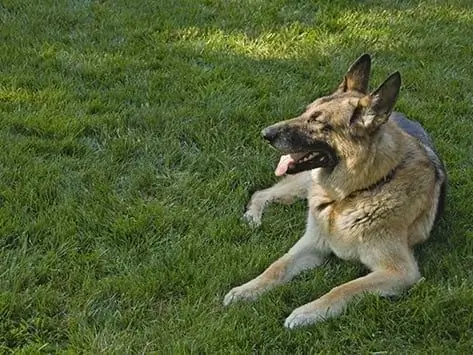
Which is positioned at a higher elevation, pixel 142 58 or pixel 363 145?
pixel 363 145

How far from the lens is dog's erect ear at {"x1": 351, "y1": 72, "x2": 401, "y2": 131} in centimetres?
348

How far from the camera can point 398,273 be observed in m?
3.47

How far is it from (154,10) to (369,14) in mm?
2528

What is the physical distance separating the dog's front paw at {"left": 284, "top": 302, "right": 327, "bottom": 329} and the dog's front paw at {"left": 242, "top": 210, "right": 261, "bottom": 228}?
0.91m

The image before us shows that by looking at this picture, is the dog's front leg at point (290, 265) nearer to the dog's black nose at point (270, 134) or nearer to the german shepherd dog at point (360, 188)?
the german shepherd dog at point (360, 188)

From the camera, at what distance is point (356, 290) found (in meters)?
3.36

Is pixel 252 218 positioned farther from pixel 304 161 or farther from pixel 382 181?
pixel 382 181

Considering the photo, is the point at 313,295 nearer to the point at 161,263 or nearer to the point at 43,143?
the point at 161,263

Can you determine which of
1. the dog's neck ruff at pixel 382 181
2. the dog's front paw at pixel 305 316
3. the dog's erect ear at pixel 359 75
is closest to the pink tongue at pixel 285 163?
the dog's neck ruff at pixel 382 181

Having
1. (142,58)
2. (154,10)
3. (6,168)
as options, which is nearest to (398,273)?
(6,168)

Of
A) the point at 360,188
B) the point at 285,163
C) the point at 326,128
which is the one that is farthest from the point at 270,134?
the point at 360,188

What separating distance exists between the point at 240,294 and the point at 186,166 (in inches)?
59.1

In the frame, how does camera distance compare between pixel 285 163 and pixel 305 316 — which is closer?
pixel 305 316

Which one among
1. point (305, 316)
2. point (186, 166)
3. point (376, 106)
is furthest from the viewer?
point (186, 166)
